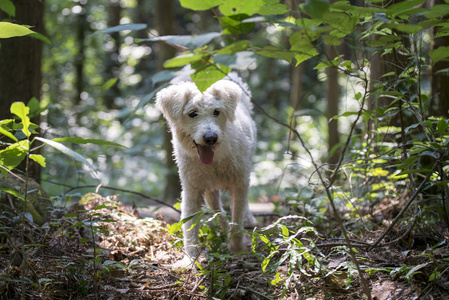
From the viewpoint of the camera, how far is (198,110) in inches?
157

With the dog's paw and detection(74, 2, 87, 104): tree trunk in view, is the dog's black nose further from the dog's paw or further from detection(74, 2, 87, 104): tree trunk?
detection(74, 2, 87, 104): tree trunk

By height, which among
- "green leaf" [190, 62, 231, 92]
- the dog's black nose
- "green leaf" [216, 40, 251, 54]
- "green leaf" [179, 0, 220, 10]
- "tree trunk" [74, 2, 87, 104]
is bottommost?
the dog's black nose

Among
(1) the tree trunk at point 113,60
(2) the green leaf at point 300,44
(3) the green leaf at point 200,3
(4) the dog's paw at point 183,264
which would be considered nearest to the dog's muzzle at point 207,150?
(4) the dog's paw at point 183,264

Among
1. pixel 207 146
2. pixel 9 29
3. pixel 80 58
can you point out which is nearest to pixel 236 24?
pixel 9 29

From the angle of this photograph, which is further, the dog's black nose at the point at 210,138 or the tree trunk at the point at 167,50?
the tree trunk at the point at 167,50

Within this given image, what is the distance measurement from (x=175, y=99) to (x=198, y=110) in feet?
0.86

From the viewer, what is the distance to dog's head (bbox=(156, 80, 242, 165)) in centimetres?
390

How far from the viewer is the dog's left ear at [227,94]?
404 cm

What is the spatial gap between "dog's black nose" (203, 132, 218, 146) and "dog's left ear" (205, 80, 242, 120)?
1.36 ft

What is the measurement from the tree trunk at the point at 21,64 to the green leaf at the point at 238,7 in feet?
11.7

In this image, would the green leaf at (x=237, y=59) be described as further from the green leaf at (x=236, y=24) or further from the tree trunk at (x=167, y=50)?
the tree trunk at (x=167, y=50)

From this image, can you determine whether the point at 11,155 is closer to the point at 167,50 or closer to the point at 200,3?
the point at 200,3

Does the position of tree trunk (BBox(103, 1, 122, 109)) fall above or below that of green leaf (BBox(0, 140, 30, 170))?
above

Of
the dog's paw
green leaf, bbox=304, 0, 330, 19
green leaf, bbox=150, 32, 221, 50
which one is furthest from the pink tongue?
green leaf, bbox=304, 0, 330, 19
